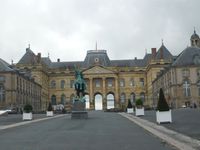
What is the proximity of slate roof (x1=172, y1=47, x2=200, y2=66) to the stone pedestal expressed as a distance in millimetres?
41944

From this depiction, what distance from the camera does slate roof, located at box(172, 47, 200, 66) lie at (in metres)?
74.3

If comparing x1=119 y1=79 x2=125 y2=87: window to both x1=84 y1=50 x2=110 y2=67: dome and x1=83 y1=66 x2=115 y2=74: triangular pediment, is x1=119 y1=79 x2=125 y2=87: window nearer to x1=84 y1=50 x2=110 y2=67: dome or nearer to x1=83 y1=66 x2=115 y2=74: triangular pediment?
x1=83 y1=66 x2=115 y2=74: triangular pediment

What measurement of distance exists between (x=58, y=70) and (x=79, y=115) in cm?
8157

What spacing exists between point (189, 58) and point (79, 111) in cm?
4481

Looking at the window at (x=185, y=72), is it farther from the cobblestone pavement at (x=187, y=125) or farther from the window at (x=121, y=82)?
the cobblestone pavement at (x=187, y=125)

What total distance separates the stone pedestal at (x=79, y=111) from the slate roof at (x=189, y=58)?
41944 mm

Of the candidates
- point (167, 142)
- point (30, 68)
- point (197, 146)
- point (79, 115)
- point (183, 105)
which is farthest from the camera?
point (30, 68)

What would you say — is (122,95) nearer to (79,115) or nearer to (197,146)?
(79,115)

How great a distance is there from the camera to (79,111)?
35.3 m

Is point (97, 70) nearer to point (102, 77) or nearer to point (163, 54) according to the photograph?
point (102, 77)

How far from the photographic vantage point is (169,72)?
77062 mm

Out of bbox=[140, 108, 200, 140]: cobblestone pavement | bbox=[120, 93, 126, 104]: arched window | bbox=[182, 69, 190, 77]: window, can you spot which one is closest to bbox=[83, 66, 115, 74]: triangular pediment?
bbox=[120, 93, 126, 104]: arched window

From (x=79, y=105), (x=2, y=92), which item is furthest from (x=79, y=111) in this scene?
(x=2, y=92)

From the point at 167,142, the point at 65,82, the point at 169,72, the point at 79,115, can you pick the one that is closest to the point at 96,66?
the point at 65,82
